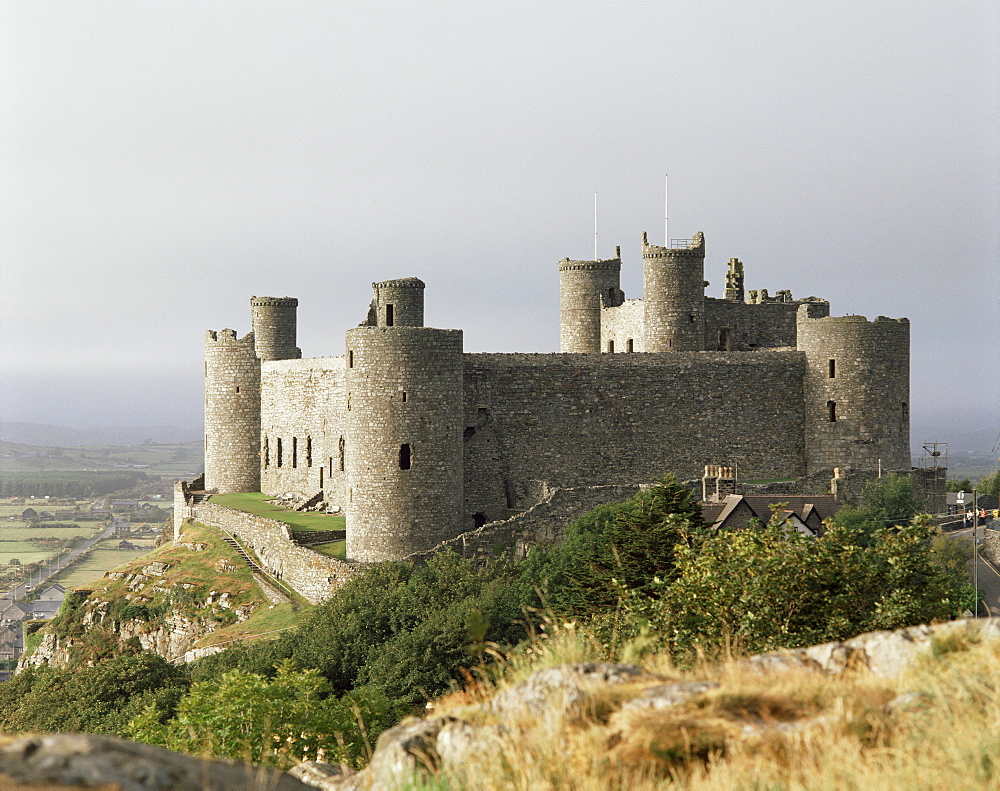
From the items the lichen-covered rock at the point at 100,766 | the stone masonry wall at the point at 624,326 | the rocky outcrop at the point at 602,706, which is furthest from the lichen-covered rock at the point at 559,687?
the stone masonry wall at the point at 624,326

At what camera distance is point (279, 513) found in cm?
4497

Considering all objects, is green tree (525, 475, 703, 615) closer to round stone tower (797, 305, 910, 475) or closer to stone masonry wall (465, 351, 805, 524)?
stone masonry wall (465, 351, 805, 524)

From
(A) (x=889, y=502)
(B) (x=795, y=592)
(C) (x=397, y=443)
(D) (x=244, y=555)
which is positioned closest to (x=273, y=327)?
(D) (x=244, y=555)

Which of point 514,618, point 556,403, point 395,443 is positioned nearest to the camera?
point 514,618

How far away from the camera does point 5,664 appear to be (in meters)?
94.8

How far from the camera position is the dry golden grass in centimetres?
850

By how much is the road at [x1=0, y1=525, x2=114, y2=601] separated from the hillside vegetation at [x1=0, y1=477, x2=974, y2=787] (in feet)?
332

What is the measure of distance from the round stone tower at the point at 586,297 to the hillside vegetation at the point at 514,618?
48.5 ft

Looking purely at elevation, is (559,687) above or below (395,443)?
below

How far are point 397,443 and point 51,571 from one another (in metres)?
130

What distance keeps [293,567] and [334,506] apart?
22.8 ft

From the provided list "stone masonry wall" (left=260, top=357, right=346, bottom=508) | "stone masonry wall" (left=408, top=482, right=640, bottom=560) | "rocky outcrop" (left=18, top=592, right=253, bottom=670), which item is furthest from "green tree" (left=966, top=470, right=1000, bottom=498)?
"rocky outcrop" (left=18, top=592, right=253, bottom=670)

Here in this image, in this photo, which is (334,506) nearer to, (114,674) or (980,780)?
(114,674)

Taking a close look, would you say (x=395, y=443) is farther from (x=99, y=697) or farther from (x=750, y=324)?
(x=750, y=324)
